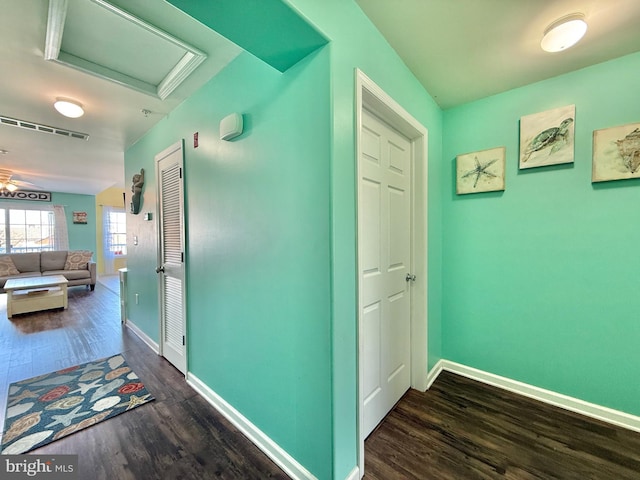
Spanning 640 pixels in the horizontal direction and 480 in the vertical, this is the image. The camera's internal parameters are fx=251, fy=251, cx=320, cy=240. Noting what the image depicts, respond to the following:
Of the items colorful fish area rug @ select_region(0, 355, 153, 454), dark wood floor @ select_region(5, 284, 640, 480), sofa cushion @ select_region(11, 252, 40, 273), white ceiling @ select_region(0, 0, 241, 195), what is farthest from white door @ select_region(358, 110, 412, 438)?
sofa cushion @ select_region(11, 252, 40, 273)

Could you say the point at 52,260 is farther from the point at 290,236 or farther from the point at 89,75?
the point at 290,236

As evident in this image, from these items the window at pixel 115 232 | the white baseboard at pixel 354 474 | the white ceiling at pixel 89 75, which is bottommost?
the white baseboard at pixel 354 474

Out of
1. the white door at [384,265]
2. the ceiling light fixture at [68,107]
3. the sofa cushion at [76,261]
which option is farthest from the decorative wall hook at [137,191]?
the sofa cushion at [76,261]

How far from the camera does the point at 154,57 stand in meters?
1.79

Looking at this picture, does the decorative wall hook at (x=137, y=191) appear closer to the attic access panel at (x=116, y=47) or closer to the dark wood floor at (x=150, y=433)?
the attic access panel at (x=116, y=47)

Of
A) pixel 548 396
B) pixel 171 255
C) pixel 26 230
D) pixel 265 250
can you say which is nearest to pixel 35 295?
pixel 171 255

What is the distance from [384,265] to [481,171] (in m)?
1.30

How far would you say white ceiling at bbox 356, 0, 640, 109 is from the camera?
1.33 metres

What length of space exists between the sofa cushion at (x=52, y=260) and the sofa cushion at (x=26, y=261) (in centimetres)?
8

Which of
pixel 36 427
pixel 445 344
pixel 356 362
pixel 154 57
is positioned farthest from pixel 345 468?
pixel 154 57

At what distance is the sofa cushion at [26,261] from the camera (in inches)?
222

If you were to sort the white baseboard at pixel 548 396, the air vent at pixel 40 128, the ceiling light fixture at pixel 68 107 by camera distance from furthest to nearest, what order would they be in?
the air vent at pixel 40 128 → the ceiling light fixture at pixel 68 107 → the white baseboard at pixel 548 396

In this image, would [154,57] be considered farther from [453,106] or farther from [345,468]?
[345,468]

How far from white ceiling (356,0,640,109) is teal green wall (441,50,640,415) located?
22 centimetres
